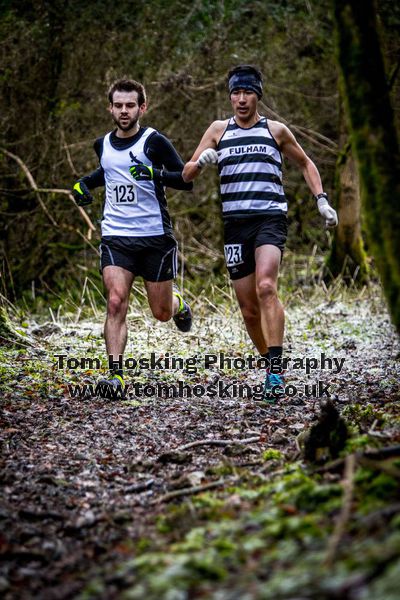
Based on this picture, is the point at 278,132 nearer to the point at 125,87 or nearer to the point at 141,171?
the point at 141,171

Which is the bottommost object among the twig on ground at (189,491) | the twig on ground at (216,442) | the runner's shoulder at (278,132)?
the twig on ground at (189,491)

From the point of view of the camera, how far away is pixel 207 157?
234 inches

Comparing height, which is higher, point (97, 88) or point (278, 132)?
point (97, 88)

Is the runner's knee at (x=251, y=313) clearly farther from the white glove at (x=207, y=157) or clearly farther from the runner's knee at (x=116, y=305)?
the white glove at (x=207, y=157)

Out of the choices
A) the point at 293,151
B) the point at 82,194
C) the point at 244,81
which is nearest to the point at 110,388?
the point at 82,194

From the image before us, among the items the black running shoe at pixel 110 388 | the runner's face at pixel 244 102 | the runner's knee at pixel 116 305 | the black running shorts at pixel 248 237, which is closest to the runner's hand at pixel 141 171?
the black running shorts at pixel 248 237

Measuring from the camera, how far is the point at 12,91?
456 inches

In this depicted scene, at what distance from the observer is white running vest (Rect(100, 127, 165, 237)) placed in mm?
6352

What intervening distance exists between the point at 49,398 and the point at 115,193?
176cm

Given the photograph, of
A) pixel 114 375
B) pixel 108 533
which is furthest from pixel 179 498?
Result: pixel 114 375

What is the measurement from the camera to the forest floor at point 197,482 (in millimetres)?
2459

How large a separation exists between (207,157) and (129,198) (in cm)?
81

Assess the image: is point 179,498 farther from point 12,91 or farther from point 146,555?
point 12,91

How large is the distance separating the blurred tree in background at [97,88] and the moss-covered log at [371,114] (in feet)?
26.8
